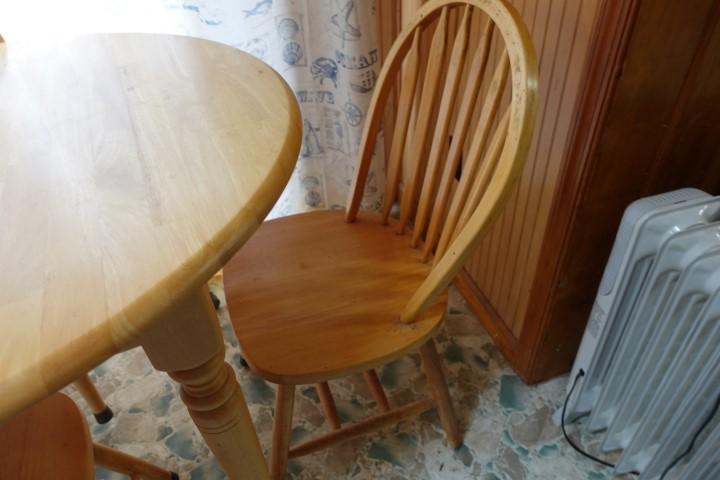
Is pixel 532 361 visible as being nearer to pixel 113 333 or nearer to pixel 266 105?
pixel 266 105

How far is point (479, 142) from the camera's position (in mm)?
749

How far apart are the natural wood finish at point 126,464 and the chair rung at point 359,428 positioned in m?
0.30

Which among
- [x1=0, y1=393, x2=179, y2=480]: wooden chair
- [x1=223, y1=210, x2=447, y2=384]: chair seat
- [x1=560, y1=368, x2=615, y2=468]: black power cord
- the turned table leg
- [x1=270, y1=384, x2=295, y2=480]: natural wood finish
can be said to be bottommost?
[x1=560, y1=368, x2=615, y2=468]: black power cord

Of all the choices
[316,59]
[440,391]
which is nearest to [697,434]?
[440,391]

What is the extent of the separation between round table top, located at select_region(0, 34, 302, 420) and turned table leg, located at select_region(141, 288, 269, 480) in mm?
62

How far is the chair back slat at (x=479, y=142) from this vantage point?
2.26 ft

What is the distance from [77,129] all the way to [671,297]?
2.88ft

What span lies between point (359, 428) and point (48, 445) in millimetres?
561

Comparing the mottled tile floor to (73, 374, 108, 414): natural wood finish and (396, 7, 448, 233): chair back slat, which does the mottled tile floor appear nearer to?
(73, 374, 108, 414): natural wood finish

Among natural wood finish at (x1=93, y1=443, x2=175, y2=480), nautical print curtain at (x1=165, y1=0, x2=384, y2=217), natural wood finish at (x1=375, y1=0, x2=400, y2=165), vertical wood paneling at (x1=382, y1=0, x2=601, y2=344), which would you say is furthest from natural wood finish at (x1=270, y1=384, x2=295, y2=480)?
natural wood finish at (x1=375, y1=0, x2=400, y2=165)

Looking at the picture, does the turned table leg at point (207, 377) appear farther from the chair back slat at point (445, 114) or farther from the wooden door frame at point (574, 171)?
the wooden door frame at point (574, 171)

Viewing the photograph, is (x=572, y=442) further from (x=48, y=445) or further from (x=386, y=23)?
(x=386, y=23)

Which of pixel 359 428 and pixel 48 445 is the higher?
pixel 48 445

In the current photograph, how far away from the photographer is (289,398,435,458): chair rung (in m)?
0.98
